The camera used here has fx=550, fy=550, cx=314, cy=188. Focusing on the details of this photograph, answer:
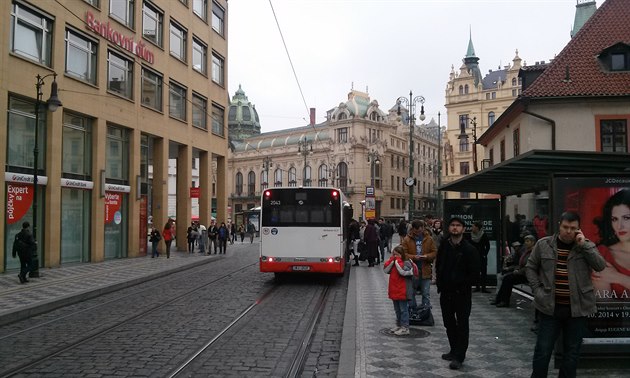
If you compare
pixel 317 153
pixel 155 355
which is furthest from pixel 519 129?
pixel 317 153

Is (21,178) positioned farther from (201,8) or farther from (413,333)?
(201,8)

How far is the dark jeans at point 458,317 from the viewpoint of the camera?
6543 mm

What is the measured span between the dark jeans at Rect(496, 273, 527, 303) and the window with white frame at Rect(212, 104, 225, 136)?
90.0 feet

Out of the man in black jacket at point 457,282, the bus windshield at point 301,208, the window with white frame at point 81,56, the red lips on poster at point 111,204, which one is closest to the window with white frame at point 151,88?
the window with white frame at point 81,56

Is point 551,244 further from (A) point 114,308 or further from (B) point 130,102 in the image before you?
(B) point 130,102

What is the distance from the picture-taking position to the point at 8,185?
1811cm

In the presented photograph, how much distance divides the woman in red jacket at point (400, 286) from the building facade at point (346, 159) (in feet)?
232

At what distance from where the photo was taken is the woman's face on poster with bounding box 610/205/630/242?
21.5 feet

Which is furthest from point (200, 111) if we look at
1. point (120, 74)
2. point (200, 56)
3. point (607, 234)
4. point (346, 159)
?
point (346, 159)

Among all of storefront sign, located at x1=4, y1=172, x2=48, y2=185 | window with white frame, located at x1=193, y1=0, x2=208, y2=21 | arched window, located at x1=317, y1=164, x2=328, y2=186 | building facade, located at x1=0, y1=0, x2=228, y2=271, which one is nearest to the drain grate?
building facade, located at x1=0, y1=0, x2=228, y2=271

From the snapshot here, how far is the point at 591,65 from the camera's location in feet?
79.7

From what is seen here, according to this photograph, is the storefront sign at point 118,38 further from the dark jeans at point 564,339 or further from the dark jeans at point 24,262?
the dark jeans at point 564,339

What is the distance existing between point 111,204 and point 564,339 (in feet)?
72.5

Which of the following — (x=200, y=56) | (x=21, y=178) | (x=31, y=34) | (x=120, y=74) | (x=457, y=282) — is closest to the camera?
(x=457, y=282)
